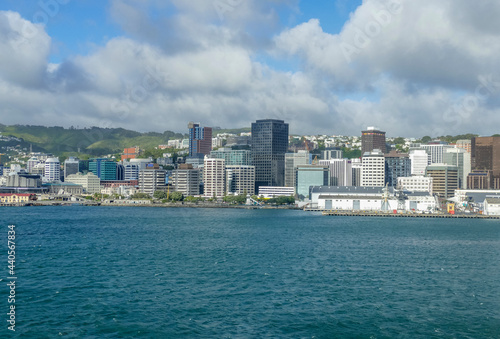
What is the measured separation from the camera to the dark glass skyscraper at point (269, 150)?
114 meters

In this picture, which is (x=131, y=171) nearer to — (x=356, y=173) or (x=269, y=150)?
(x=269, y=150)

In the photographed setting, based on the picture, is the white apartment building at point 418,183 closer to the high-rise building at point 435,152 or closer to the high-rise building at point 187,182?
the high-rise building at point 435,152

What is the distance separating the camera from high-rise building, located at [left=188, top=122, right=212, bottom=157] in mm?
152500

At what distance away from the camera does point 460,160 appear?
115m

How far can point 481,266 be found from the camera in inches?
971

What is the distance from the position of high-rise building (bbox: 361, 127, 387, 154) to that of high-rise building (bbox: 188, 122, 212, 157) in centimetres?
4661

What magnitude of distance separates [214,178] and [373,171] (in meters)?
29.1

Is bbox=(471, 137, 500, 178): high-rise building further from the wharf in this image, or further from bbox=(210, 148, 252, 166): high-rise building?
the wharf

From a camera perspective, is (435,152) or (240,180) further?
(435,152)

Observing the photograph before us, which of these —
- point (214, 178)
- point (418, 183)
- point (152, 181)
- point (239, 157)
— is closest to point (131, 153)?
point (239, 157)

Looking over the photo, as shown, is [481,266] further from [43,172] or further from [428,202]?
[43,172]

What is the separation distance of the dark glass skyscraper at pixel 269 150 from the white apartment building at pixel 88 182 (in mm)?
35541

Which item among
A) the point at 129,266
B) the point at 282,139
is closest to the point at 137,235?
the point at 129,266

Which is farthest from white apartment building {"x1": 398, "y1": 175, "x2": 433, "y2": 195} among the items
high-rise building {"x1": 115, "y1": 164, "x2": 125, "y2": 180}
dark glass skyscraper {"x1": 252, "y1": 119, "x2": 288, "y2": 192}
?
high-rise building {"x1": 115, "y1": 164, "x2": 125, "y2": 180}
